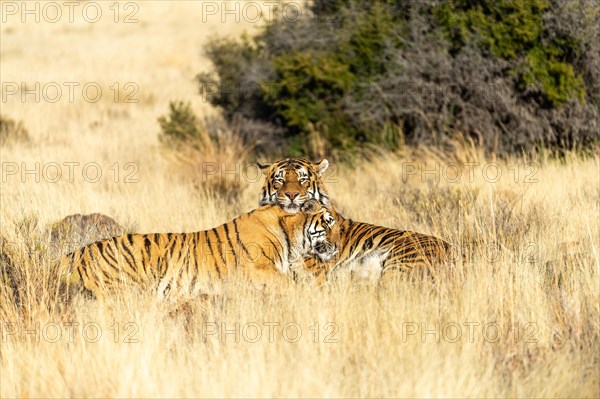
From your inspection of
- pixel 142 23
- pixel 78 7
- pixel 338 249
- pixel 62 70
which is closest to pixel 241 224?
pixel 338 249

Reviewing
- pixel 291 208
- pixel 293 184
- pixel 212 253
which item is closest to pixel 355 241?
pixel 291 208

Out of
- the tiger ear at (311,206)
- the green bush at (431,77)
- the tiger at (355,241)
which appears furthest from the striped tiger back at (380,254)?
the green bush at (431,77)

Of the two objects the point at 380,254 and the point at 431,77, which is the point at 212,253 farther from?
the point at 431,77

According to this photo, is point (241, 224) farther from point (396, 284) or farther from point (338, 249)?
point (396, 284)

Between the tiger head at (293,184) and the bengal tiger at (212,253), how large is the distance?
0.23 m

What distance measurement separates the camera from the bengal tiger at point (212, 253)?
604 cm

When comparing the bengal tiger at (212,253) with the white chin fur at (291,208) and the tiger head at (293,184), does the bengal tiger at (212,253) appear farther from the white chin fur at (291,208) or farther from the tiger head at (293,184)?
the tiger head at (293,184)

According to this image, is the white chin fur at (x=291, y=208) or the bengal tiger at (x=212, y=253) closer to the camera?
the bengal tiger at (x=212, y=253)

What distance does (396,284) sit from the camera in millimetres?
5512

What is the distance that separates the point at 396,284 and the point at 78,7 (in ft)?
138

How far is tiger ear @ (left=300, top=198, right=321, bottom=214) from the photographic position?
6.54 meters

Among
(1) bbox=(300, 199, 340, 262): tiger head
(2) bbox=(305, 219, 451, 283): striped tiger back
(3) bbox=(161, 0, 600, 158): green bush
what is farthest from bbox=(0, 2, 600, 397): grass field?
(3) bbox=(161, 0, 600, 158): green bush

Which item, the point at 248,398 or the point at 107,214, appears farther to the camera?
the point at 107,214

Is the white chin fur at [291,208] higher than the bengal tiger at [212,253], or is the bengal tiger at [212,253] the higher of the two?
the white chin fur at [291,208]
